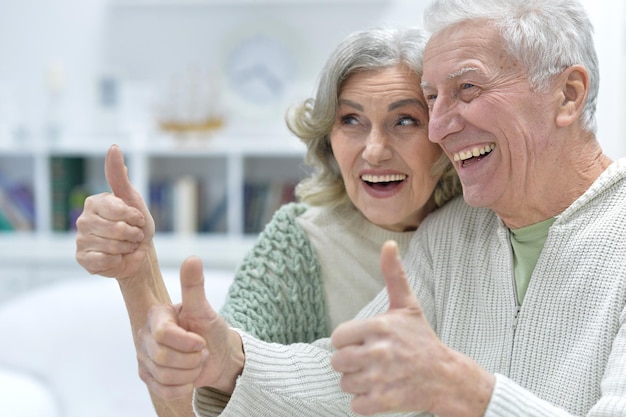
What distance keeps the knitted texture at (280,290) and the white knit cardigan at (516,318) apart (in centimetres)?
13

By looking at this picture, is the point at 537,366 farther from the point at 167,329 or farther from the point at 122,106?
the point at 122,106

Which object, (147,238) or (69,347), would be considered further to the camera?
(69,347)

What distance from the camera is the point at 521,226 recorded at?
146 centimetres

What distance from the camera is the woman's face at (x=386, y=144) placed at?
1.58m

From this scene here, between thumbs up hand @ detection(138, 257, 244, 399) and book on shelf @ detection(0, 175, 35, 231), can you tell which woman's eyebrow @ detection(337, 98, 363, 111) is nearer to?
thumbs up hand @ detection(138, 257, 244, 399)

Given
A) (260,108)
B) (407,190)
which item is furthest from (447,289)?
(260,108)

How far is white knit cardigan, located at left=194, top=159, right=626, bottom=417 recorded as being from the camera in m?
1.28

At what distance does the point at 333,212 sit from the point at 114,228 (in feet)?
1.88

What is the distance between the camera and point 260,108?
163 inches

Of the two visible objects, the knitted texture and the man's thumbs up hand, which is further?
the knitted texture

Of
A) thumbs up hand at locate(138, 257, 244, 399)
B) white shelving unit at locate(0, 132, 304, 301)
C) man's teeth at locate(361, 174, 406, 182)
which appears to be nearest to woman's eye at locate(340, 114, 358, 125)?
man's teeth at locate(361, 174, 406, 182)

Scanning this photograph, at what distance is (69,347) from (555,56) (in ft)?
6.47

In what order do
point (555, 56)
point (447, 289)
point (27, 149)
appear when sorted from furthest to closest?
point (27, 149), point (447, 289), point (555, 56)

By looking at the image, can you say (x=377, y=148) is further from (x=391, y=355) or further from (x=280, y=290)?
(x=391, y=355)
